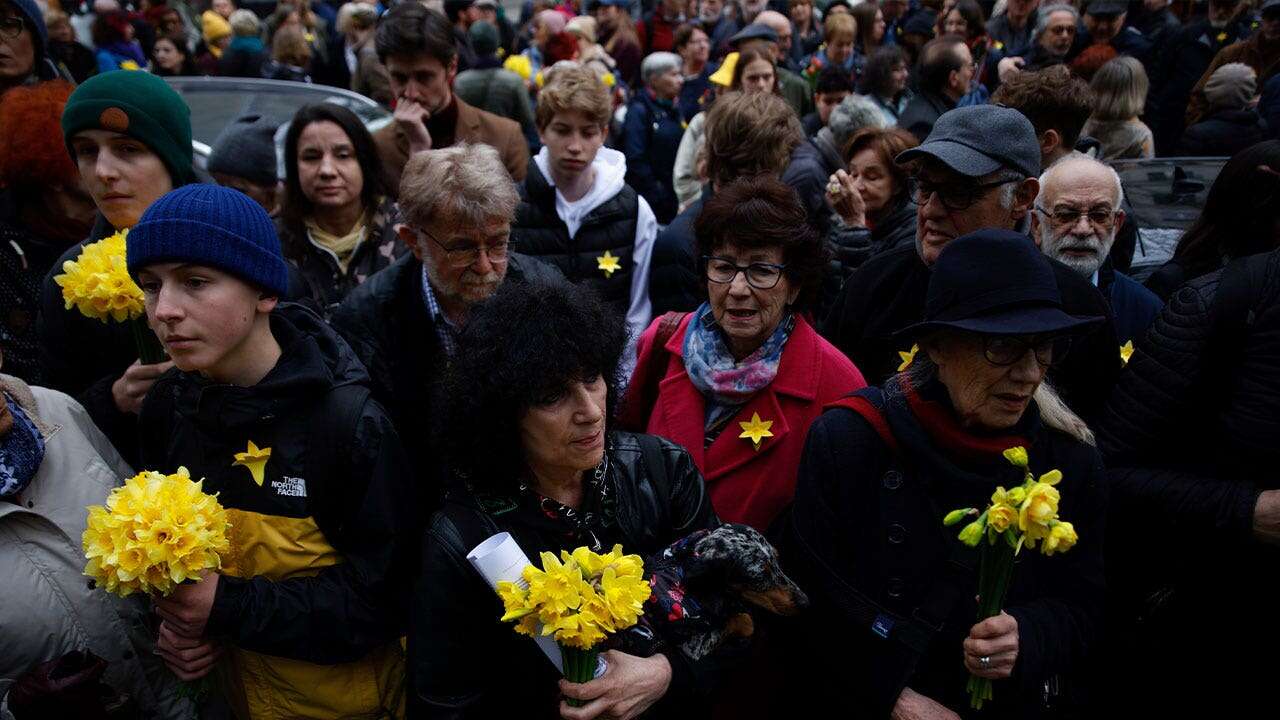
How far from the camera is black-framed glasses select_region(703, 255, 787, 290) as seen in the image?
10.4ft

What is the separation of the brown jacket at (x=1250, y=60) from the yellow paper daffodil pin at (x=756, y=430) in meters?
5.97

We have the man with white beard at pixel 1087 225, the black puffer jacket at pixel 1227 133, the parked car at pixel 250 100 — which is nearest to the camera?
the man with white beard at pixel 1087 225

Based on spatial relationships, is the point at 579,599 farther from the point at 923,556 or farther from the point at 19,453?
the point at 19,453

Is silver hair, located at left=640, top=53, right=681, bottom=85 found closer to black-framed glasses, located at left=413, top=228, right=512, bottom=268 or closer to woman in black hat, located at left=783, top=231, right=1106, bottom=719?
black-framed glasses, located at left=413, top=228, right=512, bottom=268

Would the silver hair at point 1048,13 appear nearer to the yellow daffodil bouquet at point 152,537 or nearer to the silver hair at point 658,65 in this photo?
the silver hair at point 658,65

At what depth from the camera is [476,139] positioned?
5535 mm

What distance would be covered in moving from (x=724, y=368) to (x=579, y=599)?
52.0 inches

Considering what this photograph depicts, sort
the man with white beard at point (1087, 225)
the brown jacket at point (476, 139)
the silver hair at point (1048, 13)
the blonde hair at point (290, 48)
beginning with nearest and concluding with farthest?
the man with white beard at point (1087, 225) → the brown jacket at point (476, 139) → the silver hair at point (1048, 13) → the blonde hair at point (290, 48)

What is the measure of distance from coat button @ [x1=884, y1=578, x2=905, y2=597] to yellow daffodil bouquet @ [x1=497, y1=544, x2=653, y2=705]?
800 millimetres

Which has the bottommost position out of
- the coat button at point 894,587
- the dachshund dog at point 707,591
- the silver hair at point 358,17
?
the silver hair at point 358,17

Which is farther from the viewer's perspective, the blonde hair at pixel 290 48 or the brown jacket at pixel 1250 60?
the blonde hair at pixel 290 48

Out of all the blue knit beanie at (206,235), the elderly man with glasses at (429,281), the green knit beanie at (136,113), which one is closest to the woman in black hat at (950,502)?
the elderly man with glasses at (429,281)

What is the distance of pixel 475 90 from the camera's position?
795 cm

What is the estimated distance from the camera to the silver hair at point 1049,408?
8.42 ft
